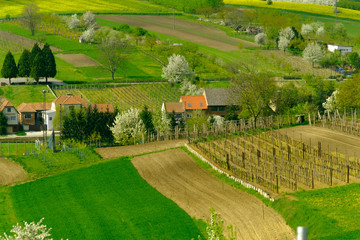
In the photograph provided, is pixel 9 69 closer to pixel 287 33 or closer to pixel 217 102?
pixel 217 102

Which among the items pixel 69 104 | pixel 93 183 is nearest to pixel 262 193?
pixel 93 183

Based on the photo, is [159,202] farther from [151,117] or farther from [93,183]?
[151,117]

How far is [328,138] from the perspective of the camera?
78.2 metres

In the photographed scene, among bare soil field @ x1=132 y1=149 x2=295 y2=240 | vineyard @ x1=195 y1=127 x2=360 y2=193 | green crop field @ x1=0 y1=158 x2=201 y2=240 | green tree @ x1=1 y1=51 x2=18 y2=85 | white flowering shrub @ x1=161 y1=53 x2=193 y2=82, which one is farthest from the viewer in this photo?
white flowering shrub @ x1=161 y1=53 x2=193 y2=82

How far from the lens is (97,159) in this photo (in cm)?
7625

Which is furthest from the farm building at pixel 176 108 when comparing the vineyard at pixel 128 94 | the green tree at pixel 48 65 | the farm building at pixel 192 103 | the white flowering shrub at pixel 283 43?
the white flowering shrub at pixel 283 43

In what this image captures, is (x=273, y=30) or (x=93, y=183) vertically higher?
(x=273, y=30)

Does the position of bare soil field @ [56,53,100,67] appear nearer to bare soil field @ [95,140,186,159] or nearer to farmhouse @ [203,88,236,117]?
farmhouse @ [203,88,236,117]

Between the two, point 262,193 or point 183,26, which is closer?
point 262,193

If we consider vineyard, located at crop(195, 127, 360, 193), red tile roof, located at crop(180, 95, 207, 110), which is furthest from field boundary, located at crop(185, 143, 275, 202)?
red tile roof, located at crop(180, 95, 207, 110)

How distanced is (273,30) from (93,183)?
115041 mm

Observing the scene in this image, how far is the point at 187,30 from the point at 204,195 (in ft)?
413

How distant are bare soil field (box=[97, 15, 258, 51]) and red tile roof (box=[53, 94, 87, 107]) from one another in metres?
56.5

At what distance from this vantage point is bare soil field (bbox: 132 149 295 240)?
51094mm
